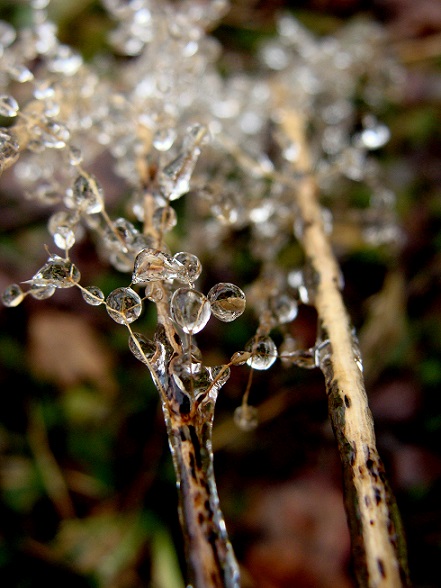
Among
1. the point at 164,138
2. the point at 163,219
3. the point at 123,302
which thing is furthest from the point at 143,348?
the point at 164,138

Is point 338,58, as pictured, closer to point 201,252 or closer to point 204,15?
point 204,15

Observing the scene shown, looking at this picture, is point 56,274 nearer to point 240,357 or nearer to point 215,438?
point 240,357

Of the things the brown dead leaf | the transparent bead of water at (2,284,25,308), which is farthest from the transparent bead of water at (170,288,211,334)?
the brown dead leaf

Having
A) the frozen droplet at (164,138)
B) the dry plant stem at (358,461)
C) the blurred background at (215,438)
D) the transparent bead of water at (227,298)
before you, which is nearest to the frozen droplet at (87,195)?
the frozen droplet at (164,138)

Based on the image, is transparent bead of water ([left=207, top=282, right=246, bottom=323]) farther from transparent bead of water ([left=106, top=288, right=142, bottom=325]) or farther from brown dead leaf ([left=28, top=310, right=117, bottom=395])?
brown dead leaf ([left=28, top=310, right=117, bottom=395])

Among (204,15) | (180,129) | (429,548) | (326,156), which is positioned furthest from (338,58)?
(429,548)
